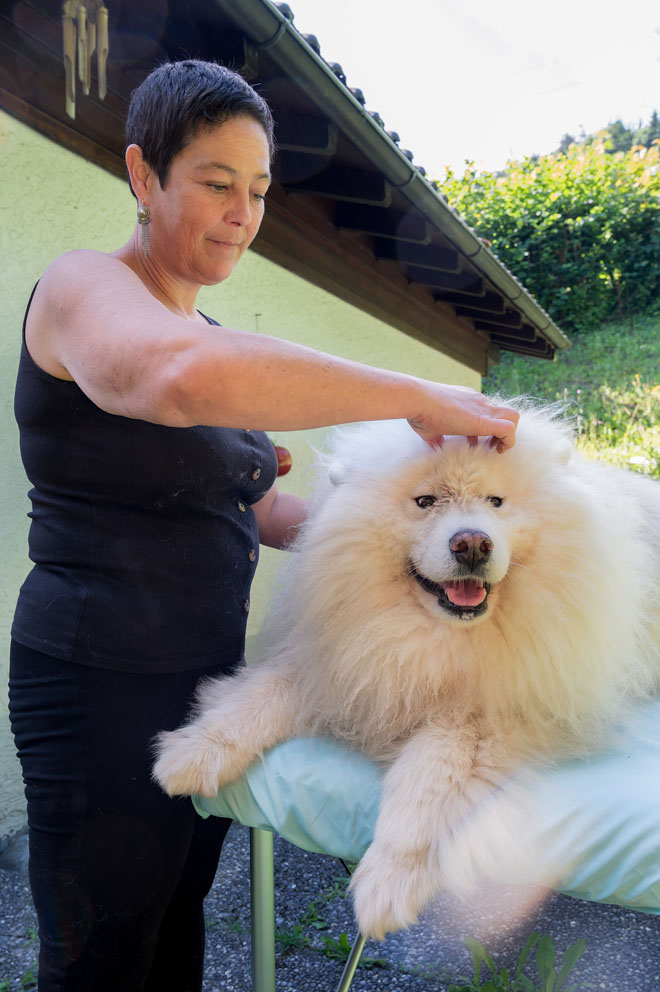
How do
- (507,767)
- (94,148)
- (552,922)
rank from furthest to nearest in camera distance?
(552,922) → (94,148) → (507,767)

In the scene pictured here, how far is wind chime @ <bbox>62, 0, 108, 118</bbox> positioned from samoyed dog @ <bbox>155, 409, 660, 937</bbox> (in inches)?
59.1

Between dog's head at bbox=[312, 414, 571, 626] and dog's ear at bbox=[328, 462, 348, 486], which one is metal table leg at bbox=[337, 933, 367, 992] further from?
dog's ear at bbox=[328, 462, 348, 486]

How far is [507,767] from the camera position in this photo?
1.32m

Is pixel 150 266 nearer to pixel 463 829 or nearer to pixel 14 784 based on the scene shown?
pixel 463 829

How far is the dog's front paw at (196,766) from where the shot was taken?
4.64 feet

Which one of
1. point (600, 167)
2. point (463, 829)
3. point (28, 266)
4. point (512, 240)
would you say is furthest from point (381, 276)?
point (600, 167)

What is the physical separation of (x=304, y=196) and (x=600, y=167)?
17926 millimetres

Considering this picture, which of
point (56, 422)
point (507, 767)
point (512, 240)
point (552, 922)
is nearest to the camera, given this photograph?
point (507, 767)

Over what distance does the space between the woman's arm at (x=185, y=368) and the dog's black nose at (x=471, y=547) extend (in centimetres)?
24

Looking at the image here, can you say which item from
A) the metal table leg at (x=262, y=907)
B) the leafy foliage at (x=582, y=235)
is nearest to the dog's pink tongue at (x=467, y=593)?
the metal table leg at (x=262, y=907)

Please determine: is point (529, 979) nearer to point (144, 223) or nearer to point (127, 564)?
point (127, 564)

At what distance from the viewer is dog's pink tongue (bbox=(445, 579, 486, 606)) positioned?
1.44 m

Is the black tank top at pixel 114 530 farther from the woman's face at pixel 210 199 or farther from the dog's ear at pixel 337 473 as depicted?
the woman's face at pixel 210 199

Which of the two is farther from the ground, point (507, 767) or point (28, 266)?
point (28, 266)
